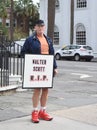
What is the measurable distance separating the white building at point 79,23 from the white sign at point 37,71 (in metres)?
33.0

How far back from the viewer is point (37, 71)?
840 cm

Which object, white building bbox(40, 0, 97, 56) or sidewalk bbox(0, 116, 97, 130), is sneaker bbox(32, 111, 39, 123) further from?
white building bbox(40, 0, 97, 56)

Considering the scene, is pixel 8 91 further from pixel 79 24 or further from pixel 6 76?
pixel 79 24

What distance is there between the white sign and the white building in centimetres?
3297

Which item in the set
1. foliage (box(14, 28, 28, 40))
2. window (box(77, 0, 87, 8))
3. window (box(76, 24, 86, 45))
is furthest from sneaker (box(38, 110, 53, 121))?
foliage (box(14, 28, 28, 40))

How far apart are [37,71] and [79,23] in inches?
1410

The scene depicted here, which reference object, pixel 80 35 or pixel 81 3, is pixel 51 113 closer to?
pixel 80 35

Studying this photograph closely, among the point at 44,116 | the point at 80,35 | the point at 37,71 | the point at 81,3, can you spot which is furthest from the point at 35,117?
the point at 81,3

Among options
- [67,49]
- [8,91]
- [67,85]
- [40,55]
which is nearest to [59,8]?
[67,49]

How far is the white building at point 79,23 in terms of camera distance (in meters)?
42.0

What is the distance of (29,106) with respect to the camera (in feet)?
31.9

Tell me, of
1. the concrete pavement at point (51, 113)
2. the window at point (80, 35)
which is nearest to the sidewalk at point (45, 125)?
the concrete pavement at point (51, 113)

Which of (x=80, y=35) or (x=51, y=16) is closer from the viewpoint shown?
(x=51, y=16)

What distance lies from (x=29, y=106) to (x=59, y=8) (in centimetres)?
3658
